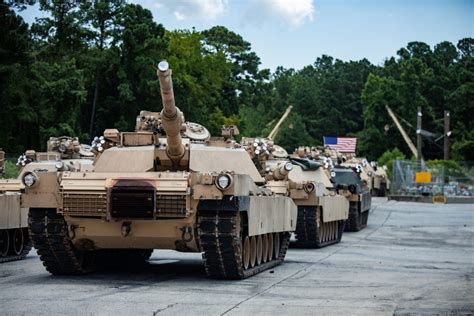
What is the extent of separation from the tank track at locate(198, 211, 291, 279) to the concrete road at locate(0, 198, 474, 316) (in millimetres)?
263

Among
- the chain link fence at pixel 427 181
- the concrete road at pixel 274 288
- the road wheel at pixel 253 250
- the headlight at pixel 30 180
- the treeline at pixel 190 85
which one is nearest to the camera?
the concrete road at pixel 274 288

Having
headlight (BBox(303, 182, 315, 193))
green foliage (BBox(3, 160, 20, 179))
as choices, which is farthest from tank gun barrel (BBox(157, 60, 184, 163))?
green foliage (BBox(3, 160, 20, 179))

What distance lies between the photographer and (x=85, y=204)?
16.0 meters

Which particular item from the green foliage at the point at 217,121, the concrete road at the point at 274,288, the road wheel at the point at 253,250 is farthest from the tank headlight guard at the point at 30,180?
the green foliage at the point at 217,121

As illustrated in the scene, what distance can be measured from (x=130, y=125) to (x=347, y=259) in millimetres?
31275

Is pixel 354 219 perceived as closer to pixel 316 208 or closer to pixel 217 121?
pixel 316 208

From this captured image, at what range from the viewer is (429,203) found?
6178 cm

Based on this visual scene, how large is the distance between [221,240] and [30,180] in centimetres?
311

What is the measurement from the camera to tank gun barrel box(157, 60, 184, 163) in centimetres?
1526

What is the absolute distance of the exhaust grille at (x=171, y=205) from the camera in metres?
15.8

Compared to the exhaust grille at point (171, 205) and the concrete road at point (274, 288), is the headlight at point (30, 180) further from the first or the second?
the exhaust grille at point (171, 205)

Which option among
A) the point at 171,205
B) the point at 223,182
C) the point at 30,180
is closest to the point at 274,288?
the point at 223,182

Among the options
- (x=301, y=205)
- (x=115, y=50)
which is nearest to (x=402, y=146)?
(x=115, y=50)

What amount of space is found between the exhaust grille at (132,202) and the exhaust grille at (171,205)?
0.10 metres
